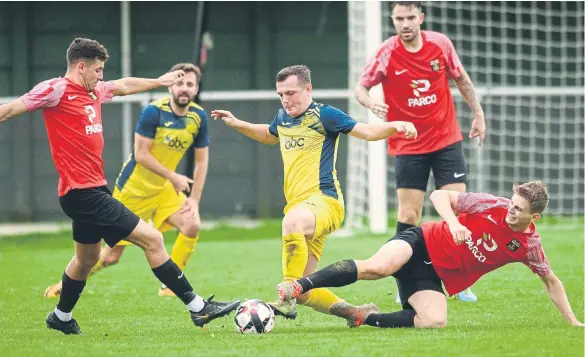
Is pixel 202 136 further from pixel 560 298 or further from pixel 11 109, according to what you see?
pixel 560 298

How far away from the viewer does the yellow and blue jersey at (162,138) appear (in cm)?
934

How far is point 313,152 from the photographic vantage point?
7410mm

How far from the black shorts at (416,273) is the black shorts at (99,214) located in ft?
5.83

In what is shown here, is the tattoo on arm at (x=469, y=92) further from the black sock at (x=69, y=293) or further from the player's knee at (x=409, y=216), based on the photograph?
the black sock at (x=69, y=293)

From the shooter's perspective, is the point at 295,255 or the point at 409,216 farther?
the point at 409,216

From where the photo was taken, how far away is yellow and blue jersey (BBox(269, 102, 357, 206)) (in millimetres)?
7371

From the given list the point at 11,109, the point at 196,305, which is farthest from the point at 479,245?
the point at 11,109

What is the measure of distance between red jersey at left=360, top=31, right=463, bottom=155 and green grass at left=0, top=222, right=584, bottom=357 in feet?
4.34

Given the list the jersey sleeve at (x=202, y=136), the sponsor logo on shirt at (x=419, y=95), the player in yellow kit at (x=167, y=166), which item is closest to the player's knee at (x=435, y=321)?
the sponsor logo on shirt at (x=419, y=95)

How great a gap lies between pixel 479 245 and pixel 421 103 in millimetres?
2208

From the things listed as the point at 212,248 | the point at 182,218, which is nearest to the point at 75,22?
the point at 212,248

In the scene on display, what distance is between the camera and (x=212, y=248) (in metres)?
13.5

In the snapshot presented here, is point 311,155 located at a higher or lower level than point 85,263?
higher

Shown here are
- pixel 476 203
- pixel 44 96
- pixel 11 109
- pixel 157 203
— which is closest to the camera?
pixel 11 109
